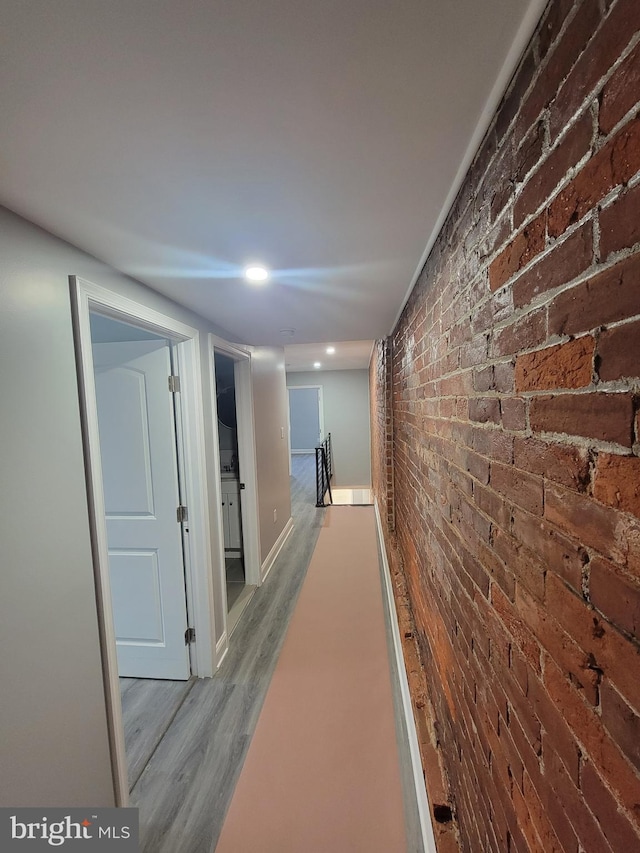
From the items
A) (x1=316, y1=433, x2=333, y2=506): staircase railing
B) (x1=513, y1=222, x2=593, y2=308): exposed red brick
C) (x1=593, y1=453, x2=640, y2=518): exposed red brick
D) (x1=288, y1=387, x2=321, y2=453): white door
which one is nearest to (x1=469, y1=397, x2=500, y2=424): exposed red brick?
(x1=513, y1=222, x2=593, y2=308): exposed red brick

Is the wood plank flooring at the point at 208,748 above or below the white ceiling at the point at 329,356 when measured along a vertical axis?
below

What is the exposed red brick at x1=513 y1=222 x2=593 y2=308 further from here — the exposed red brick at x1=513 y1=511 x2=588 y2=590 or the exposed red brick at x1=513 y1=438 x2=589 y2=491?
the exposed red brick at x1=513 y1=511 x2=588 y2=590

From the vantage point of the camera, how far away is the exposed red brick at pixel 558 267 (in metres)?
0.46

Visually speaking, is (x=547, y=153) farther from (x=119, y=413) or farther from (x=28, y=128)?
(x=119, y=413)

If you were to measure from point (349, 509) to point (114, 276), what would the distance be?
15.4ft

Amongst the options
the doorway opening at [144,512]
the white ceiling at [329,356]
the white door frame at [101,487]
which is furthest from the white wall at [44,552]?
the white ceiling at [329,356]

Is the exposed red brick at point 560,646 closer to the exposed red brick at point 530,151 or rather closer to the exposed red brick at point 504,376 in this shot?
the exposed red brick at point 504,376

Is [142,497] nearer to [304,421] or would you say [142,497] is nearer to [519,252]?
[519,252]

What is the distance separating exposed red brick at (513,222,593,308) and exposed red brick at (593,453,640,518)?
0.86 feet

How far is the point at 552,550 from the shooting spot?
0.55 meters

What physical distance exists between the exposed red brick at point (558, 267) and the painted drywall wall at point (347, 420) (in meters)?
6.52

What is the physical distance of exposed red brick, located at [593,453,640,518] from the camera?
39 centimetres

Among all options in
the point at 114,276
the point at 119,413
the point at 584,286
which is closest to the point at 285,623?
the point at 119,413

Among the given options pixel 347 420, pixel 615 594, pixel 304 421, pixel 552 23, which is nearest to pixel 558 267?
Result: pixel 552 23
